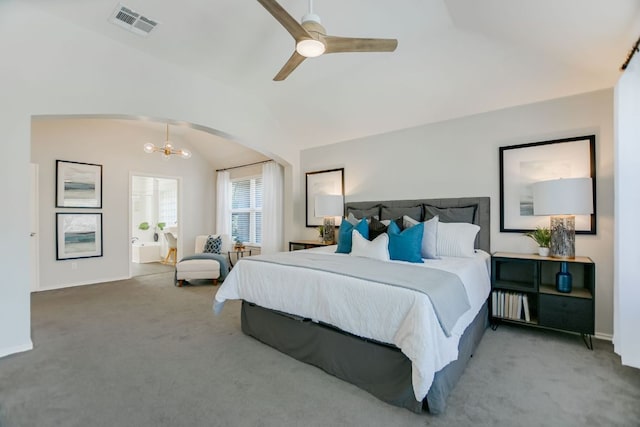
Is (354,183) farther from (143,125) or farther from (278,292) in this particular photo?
(143,125)

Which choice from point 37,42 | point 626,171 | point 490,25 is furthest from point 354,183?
point 37,42

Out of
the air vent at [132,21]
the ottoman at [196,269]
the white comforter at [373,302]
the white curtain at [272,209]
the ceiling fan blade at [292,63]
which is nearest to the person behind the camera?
the white comforter at [373,302]

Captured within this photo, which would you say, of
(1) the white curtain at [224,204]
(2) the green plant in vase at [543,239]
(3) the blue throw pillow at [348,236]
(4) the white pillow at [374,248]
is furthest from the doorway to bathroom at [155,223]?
(2) the green plant in vase at [543,239]

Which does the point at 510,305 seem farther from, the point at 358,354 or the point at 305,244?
the point at 305,244

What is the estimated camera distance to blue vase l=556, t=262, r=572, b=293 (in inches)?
Result: 112

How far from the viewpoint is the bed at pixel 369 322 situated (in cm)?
173

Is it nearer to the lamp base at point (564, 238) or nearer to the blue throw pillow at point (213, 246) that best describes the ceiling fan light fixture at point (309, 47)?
the lamp base at point (564, 238)

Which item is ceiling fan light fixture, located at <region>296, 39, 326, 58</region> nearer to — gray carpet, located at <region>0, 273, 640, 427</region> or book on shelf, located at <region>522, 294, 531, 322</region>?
gray carpet, located at <region>0, 273, 640, 427</region>

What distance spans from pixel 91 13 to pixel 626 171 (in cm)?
492

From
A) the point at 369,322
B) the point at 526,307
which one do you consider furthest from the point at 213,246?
the point at 526,307

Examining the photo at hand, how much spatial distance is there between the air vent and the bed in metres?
2.64

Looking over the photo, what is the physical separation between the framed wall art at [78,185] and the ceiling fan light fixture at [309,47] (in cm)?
518

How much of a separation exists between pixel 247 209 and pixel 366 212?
3.41 meters

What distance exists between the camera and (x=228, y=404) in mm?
1926
